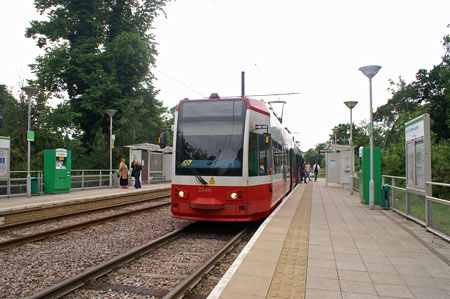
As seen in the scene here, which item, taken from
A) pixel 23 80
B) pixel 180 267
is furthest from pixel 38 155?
pixel 180 267

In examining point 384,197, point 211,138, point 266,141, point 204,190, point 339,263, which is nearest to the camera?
point 339,263

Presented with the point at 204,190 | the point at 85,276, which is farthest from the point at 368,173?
the point at 85,276

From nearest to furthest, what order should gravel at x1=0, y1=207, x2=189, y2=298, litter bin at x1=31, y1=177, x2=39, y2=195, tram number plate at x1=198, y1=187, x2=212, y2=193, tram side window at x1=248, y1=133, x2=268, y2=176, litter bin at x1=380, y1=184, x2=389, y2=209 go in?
gravel at x1=0, y1=207, x2=189, y2=298
tram number plate at x1=198, y1=187, x2=212, y2=193
tram side window at x1=248, y1=133, x2=268, y2=176
litter bin at x1=380, y1=184, x2=389, y2=209
litter bin at x1=31, y1=177, x2=39, y2=195

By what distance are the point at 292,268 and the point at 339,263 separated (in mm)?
802

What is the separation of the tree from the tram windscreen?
1909 centimetres

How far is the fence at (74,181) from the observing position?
13773mm

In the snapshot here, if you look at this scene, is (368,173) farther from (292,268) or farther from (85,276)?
(85,276)

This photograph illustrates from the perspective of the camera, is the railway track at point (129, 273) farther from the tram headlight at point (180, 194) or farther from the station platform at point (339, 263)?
the tram headlight at point (180, 194)

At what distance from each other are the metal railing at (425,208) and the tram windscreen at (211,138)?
13.3 feet

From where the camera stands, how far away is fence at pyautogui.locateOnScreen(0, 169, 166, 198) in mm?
13773

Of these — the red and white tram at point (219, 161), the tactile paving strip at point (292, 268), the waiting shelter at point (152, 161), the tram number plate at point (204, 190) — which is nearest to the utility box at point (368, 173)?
the red and white tram at point (219, 161)

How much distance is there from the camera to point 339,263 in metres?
5.06

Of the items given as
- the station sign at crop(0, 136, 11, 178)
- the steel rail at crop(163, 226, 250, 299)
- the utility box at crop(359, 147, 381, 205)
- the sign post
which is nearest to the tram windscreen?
the steel rail at crop(163, 226, 250, 299)

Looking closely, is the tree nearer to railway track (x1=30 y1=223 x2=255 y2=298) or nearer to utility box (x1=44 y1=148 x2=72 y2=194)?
utility box (x1=44 y1=148 x2=72 y2=194)
